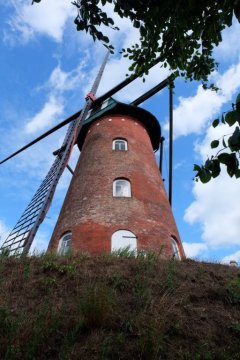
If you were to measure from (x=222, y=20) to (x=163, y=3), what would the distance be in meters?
0.89

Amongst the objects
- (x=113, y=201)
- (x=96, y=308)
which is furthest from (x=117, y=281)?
(x=113, y=201)

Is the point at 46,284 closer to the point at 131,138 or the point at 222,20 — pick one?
the point at 222,20

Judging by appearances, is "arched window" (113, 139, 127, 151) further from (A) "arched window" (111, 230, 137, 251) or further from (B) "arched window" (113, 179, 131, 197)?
(A) "arched window" (111, 230, 137, 251)

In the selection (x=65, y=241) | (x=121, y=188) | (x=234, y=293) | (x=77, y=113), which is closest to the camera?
(x=234, y=293)

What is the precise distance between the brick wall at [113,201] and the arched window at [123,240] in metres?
0.14

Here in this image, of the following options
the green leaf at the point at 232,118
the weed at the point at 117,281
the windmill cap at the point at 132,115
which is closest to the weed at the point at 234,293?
the weed at the point at 117,281

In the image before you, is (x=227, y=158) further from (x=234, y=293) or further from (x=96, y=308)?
(x=234, y=293)

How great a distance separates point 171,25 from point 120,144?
12.7 metres

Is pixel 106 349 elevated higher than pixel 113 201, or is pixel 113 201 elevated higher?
pixel 113 201

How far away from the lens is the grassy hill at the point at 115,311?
5449 millimetres

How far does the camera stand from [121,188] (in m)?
15.3

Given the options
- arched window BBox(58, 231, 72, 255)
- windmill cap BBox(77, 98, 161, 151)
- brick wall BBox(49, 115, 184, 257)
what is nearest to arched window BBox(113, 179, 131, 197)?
brick wall BBox(49, 115, 184, 257)

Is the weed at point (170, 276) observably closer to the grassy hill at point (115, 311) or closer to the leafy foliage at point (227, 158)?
the grassy hill at point (115, 311)

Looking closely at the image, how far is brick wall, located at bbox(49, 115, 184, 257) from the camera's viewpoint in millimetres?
13281
